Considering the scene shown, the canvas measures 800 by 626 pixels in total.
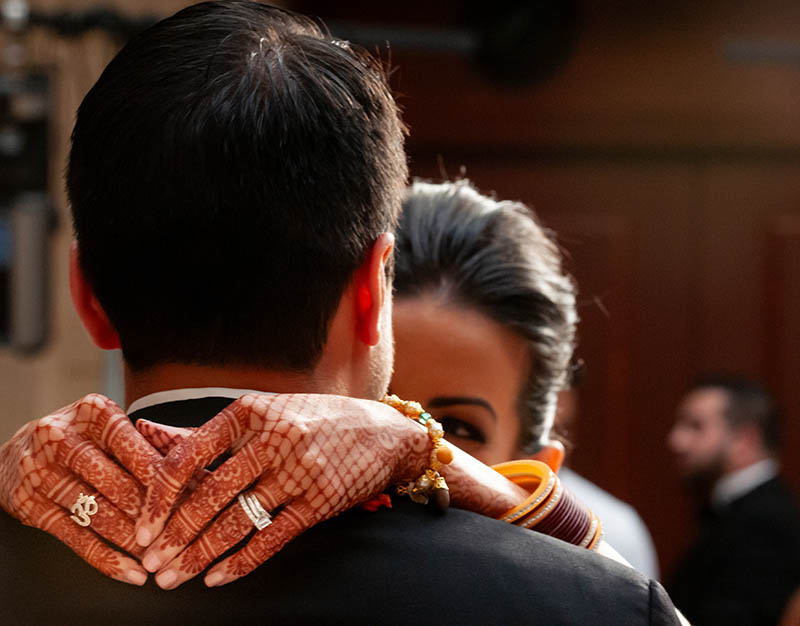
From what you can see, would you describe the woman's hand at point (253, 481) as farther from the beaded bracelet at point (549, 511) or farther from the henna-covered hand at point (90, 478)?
the beaded bracelet at point (549, 511)

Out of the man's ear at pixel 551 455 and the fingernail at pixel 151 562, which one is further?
the man's ear at pixel 551 455

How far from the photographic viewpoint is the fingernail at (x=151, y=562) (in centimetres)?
69

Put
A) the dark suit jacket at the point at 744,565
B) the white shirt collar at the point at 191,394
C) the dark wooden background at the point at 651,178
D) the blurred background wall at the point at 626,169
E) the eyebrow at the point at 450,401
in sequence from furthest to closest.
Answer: the dark wooden background at the point at 651,178 → the blurred background wall at the point at 626,169 → the dark suit jacket at the point at 744,565 → the eyebrow at the point at 450,401 → the white shirt collar at the point at 191,394

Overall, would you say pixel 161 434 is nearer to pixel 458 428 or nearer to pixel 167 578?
pixel 167 578

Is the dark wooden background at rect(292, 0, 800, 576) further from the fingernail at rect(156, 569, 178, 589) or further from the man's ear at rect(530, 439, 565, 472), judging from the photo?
the fingernail at rect(156, 569, 178, 589)

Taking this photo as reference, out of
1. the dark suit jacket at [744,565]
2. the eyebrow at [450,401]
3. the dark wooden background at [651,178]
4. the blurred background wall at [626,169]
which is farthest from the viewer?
the dark wooden background at [651,178]

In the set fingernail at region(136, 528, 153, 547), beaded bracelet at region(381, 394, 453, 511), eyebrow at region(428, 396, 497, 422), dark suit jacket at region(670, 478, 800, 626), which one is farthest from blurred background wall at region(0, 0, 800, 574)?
fingernail at region(136, 528, 153, 547)

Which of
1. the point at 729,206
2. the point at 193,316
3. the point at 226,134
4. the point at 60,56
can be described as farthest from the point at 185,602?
the point at 729,206

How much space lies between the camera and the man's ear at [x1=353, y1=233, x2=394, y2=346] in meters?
0.82

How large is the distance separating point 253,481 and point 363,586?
109 millimetres

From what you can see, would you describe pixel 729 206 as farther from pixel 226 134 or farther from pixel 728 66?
pixel 226 134

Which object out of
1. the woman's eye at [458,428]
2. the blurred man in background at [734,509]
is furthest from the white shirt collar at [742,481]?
the woman's eye at [458,428]

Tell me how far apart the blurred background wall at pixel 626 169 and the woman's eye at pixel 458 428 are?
7.22 feet

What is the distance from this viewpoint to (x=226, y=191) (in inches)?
30.1
